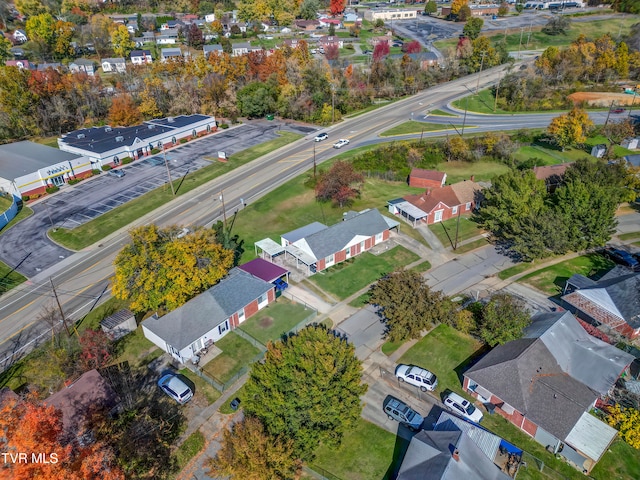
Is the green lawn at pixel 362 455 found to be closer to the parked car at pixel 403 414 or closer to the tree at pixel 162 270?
the parked car at pixel 403 414

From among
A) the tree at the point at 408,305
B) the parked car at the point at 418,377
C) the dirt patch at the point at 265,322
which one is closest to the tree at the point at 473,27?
the tree at the point at 408,305

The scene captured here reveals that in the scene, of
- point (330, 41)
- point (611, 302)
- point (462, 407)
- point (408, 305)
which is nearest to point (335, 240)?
point (408, 305)

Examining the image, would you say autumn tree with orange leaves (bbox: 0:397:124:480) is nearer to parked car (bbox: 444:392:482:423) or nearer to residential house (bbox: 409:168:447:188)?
parked car (bbox: 444:392:482:423)

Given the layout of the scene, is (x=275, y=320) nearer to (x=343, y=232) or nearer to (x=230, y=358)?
(x=230, y=358)

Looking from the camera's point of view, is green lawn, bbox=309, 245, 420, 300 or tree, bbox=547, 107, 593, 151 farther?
tree, bbox=547, 107, 593, 151

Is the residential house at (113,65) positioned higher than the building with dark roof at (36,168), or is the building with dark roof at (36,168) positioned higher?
the residential house at (113,65)

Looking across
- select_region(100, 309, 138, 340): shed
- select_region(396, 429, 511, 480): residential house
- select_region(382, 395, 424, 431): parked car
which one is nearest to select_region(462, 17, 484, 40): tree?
select_region(382, 395, 424, 431): parked car
